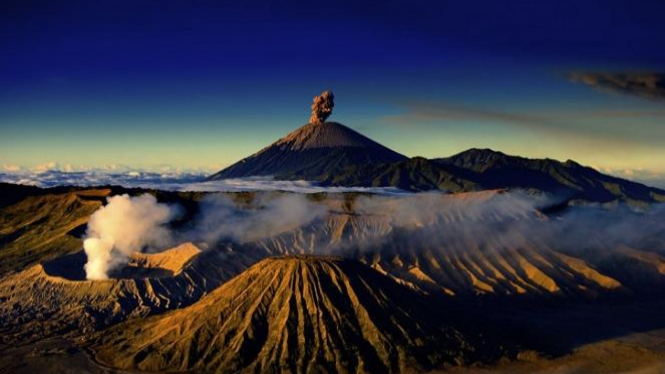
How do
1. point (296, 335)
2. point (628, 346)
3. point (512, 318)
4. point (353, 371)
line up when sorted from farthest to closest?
1. point (512, 318)
2. point (628, 346)
3. point (296, 335)
4. point (353, 371)

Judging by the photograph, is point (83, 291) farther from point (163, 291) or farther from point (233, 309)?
point (233, 309)

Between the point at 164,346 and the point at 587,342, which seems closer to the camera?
the point at 164,346

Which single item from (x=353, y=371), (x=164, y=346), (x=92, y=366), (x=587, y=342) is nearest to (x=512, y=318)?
(x=587, y=342)

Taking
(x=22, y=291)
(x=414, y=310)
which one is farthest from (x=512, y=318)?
(x=22, y=291)

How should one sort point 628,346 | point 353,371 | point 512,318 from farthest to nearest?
point 512,318, point 628,346, point 353,371

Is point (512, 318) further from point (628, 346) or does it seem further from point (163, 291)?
point (163, 291)

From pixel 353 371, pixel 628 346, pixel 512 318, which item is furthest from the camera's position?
pixel 512 318
